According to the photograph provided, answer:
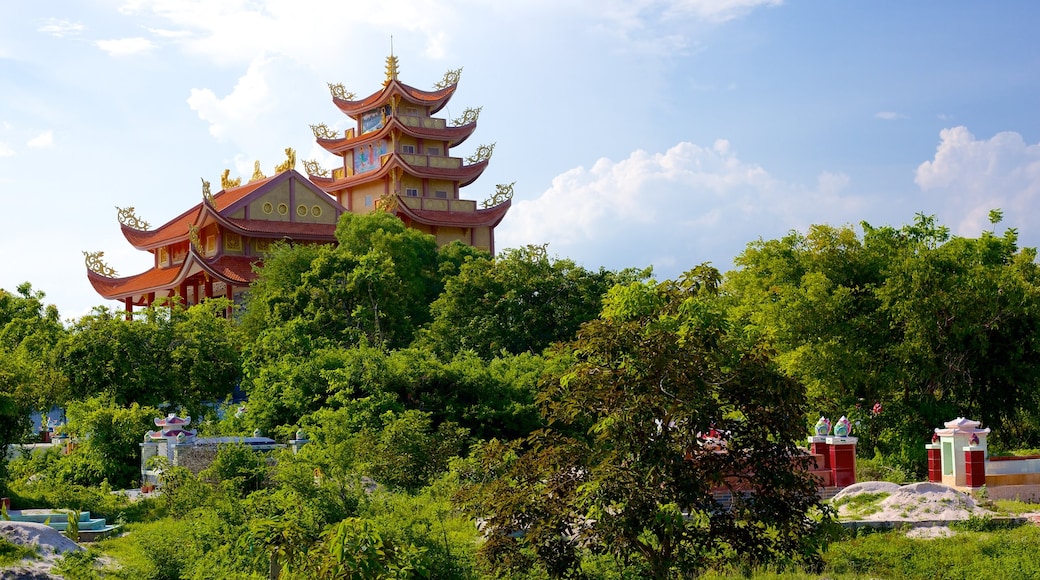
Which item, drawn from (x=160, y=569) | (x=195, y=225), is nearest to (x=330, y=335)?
(x=195, y=225)

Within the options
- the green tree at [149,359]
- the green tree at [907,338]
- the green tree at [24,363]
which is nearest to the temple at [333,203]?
the green tree at [24,363]

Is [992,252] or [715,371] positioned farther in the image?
[992,252]

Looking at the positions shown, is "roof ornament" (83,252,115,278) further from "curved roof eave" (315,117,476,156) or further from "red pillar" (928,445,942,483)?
"red pillar" (928,445,942,483)

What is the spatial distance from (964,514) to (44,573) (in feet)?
36.4

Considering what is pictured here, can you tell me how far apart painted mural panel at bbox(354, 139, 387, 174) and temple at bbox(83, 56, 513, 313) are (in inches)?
1.7

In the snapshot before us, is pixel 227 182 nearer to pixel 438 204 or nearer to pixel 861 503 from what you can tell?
pixel 438 204

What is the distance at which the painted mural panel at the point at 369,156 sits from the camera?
4947 cm

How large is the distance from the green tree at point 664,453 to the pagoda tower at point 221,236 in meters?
29.9

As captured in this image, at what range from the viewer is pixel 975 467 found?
1769cm

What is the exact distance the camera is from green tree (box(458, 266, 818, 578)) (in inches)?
425

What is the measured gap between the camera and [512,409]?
2267 cm

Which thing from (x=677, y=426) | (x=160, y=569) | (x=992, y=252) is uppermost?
(x=992, y=252)

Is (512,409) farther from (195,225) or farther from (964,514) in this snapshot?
(195,225)

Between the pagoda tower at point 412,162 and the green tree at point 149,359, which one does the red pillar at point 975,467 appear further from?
the pagoda tower at point 412,162
